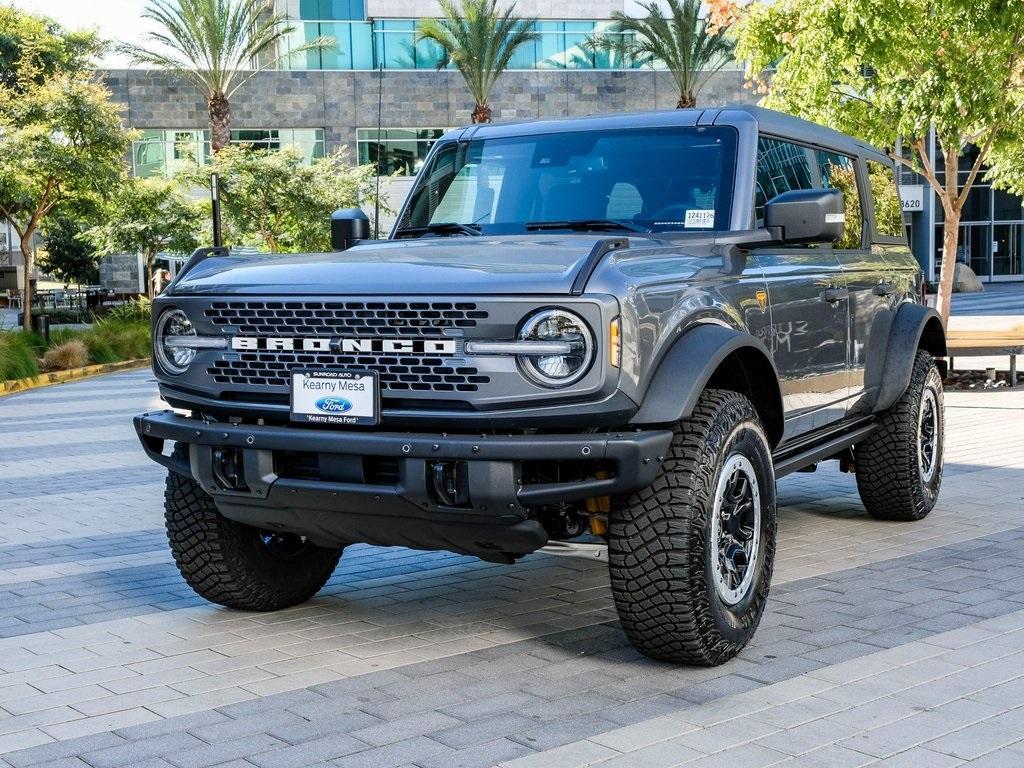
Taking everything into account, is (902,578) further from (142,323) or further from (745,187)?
(142,323)

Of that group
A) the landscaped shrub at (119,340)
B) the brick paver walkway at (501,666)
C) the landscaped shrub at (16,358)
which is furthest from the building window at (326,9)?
the brick paver walkway at (501,666)

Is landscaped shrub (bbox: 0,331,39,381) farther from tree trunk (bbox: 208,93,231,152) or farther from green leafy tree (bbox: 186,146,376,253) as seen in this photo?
tree trunk (bbox: 208,93,231,152)

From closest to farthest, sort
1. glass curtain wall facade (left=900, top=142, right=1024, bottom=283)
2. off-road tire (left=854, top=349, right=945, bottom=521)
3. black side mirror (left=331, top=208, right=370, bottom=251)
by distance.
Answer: black side mirror (left=331, top=208, right=370, bottom=251) < off-road tire (left=854, top=349, right=945, bottom=521) < glass curtain wall facade (left=900, top=142, right=1024, bottom=283)

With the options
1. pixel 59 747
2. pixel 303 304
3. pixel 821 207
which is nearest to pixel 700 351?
pixel 821 207

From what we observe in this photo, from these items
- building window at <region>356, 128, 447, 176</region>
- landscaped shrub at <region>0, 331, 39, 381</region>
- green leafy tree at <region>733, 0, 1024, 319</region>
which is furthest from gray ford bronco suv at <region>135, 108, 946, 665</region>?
building window at <region>356, 128, 447, 176</region>

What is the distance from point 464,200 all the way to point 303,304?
165cm

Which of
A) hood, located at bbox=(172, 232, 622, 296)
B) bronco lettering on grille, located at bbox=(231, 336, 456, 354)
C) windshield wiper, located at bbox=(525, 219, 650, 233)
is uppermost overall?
windshield wiper, located at bbox=(525, 219, 650, 233)

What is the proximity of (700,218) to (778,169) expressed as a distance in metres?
0.69

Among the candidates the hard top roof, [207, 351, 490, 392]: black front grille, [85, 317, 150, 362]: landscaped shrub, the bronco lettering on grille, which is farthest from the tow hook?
[85, 317, 150, 362]: landscaped shrub

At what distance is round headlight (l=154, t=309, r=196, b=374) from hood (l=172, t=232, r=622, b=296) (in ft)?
0.37

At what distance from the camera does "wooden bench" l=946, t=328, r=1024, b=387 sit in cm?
1491

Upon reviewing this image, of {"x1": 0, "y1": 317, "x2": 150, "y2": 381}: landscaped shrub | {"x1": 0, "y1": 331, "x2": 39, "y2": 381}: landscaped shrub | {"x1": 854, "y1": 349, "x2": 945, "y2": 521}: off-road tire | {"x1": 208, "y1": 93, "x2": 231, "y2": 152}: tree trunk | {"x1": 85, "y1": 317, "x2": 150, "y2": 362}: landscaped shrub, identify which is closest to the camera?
{"x1": 854, "y1": 349, "x2": 945, "y2": 521}: off-road tire

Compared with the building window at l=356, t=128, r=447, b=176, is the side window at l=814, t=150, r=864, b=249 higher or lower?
lower

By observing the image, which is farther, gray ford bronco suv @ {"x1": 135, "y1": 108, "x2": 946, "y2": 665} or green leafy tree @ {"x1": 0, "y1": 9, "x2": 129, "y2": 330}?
Answer: green leafy tree @ {"x1": 0, "y1": 9, "x2": 129, "y2": 330}
